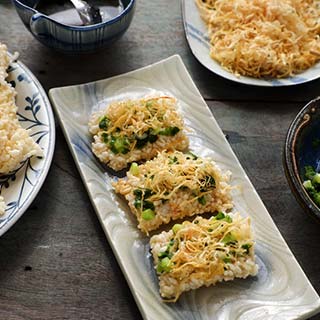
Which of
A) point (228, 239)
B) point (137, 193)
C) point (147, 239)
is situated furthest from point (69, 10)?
point (228, 239)

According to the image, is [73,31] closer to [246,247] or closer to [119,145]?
[119,145]

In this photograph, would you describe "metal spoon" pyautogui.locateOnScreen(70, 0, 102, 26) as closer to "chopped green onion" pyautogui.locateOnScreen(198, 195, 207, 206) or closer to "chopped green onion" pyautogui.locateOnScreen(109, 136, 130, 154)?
"chopped green onion" pyautogui.locateOnScreen(109, 136, 130, 154)

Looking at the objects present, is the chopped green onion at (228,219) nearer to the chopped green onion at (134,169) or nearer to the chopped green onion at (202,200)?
the chopped green onion at (202,200)

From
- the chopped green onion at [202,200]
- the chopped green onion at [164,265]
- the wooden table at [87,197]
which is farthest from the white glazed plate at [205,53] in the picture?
the chopped green onion at [164,265]

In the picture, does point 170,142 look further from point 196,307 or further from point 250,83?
point 196,307

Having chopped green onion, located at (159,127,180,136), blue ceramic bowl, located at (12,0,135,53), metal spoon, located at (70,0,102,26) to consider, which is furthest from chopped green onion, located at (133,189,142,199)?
metal spoon, located at (70,0,102,26)

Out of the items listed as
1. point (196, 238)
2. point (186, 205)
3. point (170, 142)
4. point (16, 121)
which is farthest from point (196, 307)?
point (16, 121)
